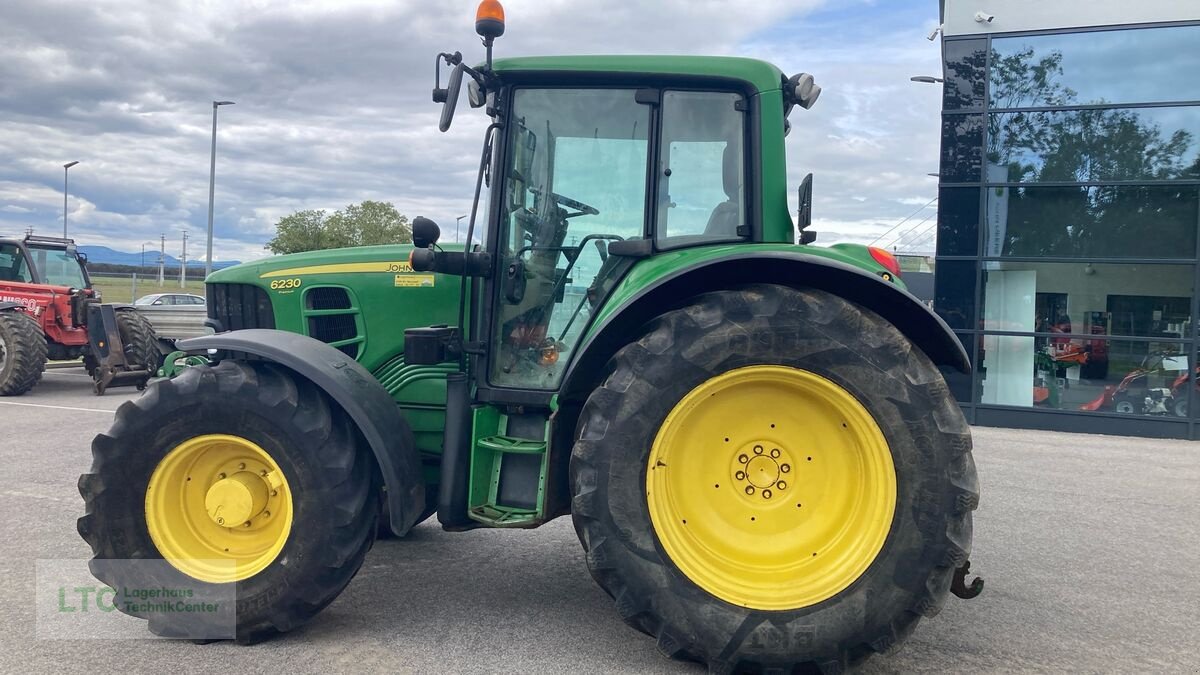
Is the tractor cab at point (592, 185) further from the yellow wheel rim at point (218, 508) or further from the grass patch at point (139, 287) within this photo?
the grass patch at point (139, 287)

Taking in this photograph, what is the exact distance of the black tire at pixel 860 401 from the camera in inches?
123

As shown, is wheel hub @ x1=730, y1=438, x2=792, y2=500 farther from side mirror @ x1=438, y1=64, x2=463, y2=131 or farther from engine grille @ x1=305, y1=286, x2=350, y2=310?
engine grille @ x1=305, y1=286, x2=350, y2=310

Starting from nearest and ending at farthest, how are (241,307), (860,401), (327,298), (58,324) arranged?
(860,401), (327,298), (241,307), (58,324)

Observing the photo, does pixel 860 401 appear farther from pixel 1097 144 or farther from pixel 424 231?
pixel 1097 144

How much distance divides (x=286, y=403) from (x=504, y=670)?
1379mm

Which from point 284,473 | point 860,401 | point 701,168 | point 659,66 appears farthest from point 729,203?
point 284,473

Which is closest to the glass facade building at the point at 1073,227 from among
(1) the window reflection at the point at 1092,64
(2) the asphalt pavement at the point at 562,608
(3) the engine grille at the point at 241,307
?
(1) the window reflection at the point at 1092,64

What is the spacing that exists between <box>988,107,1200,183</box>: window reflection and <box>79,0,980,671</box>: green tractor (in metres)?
10.7

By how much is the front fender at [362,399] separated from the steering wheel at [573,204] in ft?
3.75

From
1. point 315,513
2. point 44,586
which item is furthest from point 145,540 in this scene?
point 44,586

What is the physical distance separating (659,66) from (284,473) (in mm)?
2360

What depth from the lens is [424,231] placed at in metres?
3.64

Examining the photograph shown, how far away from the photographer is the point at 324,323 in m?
4.47

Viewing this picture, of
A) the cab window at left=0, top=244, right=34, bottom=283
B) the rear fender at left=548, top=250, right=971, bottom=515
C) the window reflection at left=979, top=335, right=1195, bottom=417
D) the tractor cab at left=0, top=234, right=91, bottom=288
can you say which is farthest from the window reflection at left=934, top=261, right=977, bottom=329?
the cab window at left=0, top=244, right=34, bottom=283
